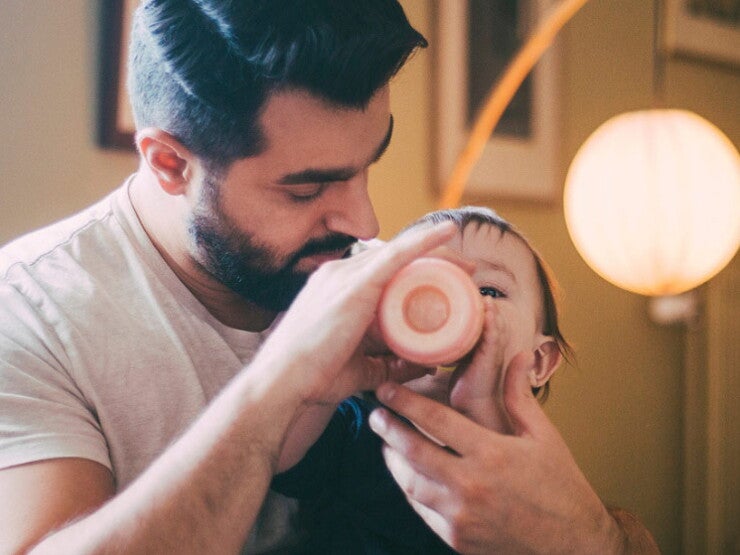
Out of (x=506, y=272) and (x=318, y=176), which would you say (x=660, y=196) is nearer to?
(x=506, y=272)

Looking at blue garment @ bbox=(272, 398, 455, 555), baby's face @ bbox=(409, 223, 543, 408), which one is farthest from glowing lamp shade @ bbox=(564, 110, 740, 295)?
blue garment @ bbox=(272, 398, 455, 555)

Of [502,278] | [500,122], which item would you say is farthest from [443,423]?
[500,122]

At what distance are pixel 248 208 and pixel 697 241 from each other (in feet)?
4.19

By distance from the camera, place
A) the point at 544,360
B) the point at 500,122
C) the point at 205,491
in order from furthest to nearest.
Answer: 1. the point at 500,122
2. the point at 544,360
3. the point at 205,491

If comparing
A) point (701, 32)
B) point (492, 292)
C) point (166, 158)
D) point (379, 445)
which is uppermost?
point (701, 32)

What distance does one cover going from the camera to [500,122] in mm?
2623

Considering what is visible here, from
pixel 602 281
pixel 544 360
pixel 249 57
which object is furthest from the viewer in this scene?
pixel 602 281

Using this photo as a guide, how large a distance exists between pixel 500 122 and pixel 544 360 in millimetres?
1380

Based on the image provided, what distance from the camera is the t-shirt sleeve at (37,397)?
1.00 meters

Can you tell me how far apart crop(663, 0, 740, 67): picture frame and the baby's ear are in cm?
201

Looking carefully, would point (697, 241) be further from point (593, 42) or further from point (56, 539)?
point (56, 539)

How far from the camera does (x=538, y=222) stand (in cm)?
271

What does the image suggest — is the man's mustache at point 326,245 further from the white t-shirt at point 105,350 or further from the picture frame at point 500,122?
the picture frame at point 500,122

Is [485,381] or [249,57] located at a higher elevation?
[249,57]
